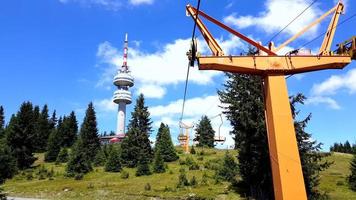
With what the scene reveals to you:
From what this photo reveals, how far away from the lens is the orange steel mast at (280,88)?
658 inches

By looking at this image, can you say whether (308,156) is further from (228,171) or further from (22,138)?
(22,138)

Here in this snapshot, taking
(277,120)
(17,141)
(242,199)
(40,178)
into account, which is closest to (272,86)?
(277,120)

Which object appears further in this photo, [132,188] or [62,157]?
[62,157]

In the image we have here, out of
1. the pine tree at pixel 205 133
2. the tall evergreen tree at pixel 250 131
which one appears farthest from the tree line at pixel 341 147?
the tall evergreen tree at pixel 250 131

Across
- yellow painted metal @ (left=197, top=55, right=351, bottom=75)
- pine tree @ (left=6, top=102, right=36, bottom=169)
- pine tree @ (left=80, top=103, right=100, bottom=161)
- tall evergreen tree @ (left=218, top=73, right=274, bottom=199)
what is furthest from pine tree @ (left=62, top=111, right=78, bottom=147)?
yellow painted metal @ (left=197, top=55, right=351, bottom=75)

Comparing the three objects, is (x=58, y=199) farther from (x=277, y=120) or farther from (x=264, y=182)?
(x=277, y=120)

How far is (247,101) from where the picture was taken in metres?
33.0

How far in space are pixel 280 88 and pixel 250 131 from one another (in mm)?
14599

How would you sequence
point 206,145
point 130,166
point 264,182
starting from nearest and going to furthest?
point 264,182 → point 130,166 → point 206,145

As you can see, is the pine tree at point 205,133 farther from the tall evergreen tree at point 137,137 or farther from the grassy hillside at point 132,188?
the grassy hillside at point 132,188

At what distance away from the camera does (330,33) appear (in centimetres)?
1927

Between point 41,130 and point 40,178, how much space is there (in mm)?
52110

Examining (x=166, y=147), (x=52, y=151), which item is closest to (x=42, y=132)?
(x=52, y=151)

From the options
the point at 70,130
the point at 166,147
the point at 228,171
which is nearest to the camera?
the point at 228,171
